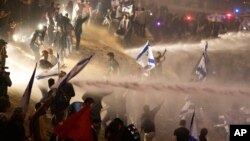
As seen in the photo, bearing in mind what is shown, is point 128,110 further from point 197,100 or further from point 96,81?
point 197,100

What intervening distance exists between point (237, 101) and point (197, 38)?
7548mm

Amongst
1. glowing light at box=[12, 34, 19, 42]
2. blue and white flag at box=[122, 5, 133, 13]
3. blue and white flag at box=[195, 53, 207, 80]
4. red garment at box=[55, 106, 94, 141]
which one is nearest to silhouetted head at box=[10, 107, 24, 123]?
red garment at box=[55, 106, 94, 141]

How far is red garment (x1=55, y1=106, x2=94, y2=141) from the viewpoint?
1038cm

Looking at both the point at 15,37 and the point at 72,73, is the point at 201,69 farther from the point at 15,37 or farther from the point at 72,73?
the point at 72,73

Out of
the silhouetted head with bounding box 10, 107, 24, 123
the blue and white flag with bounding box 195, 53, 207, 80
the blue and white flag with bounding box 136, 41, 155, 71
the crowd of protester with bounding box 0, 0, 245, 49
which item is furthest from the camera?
the crowd of protester with bounding box 0, 0, 245, 49

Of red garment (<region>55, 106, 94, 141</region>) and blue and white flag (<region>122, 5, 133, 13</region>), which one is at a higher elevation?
red garment (<region>55, 106, 94, 141</region>)

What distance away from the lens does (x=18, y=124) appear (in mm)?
10797

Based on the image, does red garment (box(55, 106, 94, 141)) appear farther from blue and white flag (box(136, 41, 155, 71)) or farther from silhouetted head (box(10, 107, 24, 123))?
blue and white flag (box(136, 41, 155, 71))

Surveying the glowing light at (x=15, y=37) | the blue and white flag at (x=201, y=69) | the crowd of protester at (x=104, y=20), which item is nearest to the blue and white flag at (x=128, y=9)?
the crowd of protester at (x=104, y=20)

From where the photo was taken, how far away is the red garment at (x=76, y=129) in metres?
10.4

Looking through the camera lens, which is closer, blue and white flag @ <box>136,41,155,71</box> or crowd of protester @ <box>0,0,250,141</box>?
crowd of protester @ <box>0,0,250,141</box>

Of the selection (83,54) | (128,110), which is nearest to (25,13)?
(83,54)

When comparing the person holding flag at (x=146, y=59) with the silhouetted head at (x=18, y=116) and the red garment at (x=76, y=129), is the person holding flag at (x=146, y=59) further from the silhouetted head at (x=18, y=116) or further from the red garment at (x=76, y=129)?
the red garment at (x=76, y=129)

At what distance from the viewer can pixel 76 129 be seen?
1045 cm
